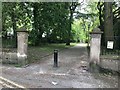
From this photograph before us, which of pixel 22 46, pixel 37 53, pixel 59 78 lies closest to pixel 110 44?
pixel 59 78

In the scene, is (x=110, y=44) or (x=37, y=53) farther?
(x=37, y=53)

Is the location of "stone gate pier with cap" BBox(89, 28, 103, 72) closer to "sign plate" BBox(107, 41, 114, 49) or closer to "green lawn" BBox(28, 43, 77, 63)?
"sign plate" BBox(107, 41, 114, 49)

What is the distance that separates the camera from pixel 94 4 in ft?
122

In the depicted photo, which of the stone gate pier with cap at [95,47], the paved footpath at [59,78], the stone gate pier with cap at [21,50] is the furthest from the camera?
the stone gate pier with cap at [21,50]

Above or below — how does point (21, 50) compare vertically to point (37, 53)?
above

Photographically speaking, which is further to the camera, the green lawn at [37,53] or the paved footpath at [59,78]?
the green lawn at [37,53]

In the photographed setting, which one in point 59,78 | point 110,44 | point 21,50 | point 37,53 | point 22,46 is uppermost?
point 110,44

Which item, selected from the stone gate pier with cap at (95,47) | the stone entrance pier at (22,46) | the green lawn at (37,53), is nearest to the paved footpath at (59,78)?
the stone gate pier with cap at (95,47)

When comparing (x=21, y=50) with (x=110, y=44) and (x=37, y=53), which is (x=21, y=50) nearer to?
(x=110, y=44)

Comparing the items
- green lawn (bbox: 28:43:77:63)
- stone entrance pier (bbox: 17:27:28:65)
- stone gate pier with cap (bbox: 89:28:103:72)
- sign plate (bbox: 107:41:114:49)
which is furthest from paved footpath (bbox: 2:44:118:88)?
green lawn (bbox: 28:43:77:63)

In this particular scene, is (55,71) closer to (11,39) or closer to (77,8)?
(11,39)

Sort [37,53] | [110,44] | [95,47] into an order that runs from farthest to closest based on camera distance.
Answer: [37,53]
[110,44]
[95,47]

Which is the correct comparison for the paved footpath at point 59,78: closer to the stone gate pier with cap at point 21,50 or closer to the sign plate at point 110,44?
the stone gate pier with cap at point 21,50

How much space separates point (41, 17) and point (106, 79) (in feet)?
48.8
